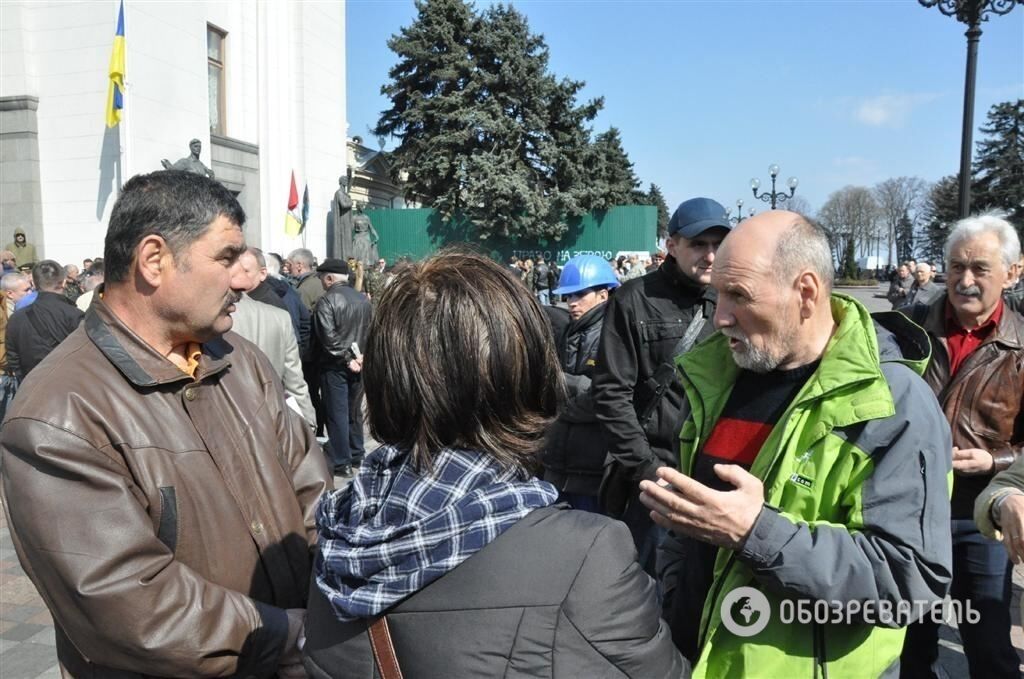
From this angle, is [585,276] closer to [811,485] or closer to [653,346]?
[653,346]

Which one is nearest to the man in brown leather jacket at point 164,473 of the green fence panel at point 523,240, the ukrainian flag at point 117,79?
the ukrainian flag at point 117,79

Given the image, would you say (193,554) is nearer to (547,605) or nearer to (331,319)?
(547,605)

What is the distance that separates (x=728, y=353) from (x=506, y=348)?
3.68ft

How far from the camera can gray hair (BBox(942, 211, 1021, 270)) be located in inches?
118

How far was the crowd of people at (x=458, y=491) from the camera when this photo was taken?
3.60 ft

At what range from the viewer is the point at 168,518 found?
168cm

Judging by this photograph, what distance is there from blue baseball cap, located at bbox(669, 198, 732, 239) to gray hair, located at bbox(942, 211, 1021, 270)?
3.08 ft

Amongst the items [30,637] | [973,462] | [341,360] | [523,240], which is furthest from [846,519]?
[523,240]

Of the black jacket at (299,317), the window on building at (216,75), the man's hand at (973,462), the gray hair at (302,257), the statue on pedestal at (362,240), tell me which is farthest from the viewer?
the statue on pedestal at (362,240)

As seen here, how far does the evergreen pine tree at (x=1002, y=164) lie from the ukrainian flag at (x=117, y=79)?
42411 millimetres

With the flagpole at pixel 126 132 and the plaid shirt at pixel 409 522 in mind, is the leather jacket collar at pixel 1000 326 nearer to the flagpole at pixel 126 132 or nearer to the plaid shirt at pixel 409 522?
the plaid shirt at pixel 409 522

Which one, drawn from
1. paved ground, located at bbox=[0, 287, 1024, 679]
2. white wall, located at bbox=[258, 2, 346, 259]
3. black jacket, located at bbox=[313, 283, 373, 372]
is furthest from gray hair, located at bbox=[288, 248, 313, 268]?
white wall, located at bbox=[258, 2, 346, 259]

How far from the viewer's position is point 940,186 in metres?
Result: 55.9

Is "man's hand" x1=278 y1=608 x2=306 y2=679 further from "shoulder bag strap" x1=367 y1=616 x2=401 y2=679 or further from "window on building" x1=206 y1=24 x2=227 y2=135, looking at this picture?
"window on building" x1=206 y1=24 x2=227 y2=135
